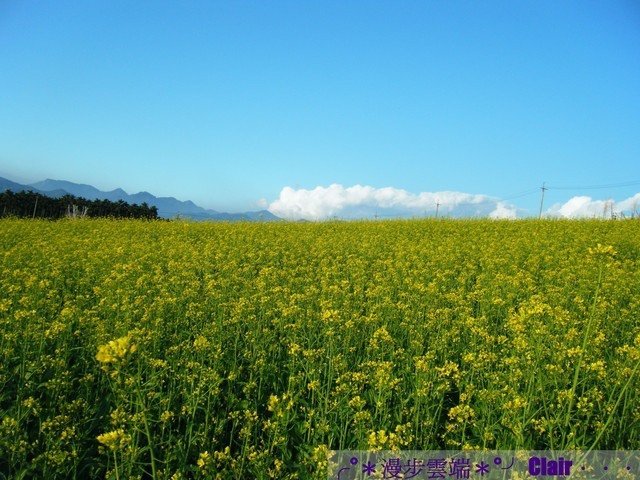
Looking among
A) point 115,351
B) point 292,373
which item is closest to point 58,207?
point 292,373

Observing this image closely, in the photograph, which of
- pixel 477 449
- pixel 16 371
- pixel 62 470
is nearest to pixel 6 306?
pixel 16 371

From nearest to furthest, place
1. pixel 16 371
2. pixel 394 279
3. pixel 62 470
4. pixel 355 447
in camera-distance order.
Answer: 1. pixel 62 470
2. pixel 355 447
3. pixel 16 371
4. pixel 394 279

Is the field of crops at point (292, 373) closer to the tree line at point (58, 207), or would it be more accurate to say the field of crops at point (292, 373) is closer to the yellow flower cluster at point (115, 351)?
the yellow flower cluster at point (115, 351)

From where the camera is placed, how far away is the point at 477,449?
3.55 metres

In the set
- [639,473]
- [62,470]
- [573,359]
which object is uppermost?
[573,359]

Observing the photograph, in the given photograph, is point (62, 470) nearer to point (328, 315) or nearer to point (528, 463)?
point (328, 315)

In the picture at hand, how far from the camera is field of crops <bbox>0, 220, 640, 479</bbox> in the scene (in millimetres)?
3646

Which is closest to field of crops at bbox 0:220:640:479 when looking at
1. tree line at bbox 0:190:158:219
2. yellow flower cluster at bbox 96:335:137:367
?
yellow flower cluster at bbox 96:335:137:367

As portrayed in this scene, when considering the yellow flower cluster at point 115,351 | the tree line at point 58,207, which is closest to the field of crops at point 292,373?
the yellow flower cluster at point 115,351

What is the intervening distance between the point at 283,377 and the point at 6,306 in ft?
12.9

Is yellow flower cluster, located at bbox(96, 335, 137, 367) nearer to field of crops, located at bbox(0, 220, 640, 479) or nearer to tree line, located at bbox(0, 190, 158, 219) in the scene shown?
field of crops, located at bbox(0, 220, 640, 479)

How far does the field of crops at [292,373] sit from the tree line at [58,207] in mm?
31077

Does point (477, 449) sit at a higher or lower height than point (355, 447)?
higher

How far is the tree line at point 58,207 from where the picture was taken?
3791 cm
